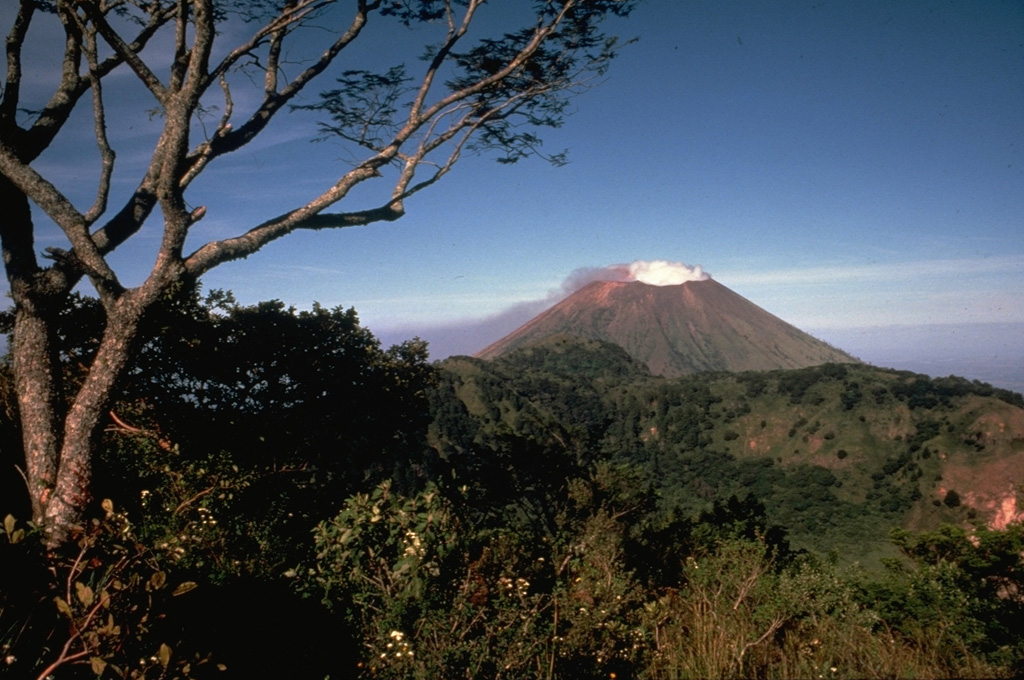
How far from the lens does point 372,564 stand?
3.47m

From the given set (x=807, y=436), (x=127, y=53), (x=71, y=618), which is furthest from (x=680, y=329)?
(x=71, y=618)

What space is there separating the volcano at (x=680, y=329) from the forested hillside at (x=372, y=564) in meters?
134

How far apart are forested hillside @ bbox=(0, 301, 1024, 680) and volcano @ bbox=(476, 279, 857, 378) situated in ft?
440

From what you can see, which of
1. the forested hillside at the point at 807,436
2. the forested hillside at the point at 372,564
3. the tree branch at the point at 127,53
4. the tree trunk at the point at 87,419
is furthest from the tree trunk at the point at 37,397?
the forested hillside at the point at 807,436

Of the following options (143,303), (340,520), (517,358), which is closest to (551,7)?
(143,303)

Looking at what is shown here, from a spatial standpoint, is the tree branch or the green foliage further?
the tree branch

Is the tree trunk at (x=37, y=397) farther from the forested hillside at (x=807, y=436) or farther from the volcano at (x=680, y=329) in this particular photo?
the volcano at (x=680, y=329)

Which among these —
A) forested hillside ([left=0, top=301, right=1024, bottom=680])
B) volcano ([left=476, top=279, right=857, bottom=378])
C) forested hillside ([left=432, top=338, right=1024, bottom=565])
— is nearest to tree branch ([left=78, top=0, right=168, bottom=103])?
forested hillside ([left=0, top=301, right=1024, bottom=680])

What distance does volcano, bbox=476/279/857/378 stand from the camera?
15388 centimetres

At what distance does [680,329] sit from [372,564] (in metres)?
175

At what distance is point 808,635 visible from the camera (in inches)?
129

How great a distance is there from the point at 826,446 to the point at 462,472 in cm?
6954

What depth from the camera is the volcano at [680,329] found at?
154 meters

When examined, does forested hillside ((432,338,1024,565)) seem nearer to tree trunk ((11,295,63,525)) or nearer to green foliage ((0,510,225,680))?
tree trunk ((11,295,63,525))
